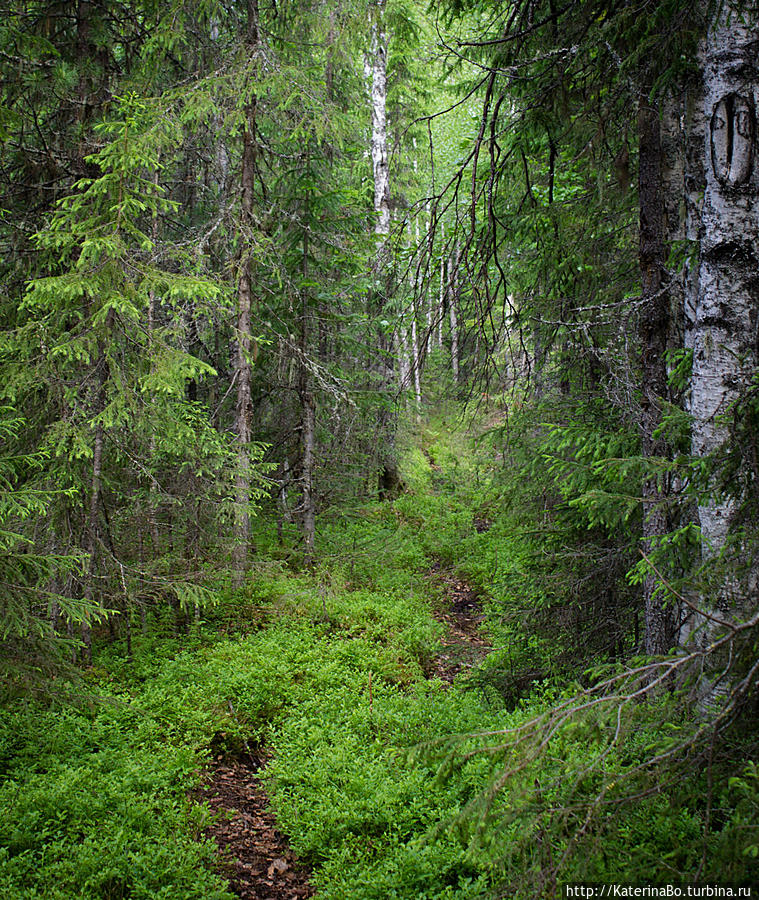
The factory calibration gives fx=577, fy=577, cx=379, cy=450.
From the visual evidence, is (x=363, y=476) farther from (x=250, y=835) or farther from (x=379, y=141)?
(x=379, y=141)

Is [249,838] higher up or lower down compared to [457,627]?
lower down

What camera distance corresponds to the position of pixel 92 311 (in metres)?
7.15

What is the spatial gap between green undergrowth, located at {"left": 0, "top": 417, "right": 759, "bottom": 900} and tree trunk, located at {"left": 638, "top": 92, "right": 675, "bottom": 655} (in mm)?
958

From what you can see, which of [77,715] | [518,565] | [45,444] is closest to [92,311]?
[45,444]

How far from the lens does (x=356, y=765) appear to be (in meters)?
5.56

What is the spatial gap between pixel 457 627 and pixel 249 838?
5.22 metres

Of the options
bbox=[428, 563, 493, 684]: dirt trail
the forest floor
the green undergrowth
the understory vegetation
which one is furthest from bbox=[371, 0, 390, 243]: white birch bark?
the forest floor

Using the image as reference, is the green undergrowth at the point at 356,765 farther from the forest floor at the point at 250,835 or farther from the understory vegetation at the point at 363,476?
the forest floor at the point at 250,835

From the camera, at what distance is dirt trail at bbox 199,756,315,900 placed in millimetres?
4609

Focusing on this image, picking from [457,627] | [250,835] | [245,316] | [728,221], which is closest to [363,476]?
[457,627]

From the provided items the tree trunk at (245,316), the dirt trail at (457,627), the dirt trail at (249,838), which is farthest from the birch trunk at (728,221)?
the tree trunk at (245,316)

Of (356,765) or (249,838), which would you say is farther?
(356,765)

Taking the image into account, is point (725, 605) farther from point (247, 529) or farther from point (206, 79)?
point (206, 79)

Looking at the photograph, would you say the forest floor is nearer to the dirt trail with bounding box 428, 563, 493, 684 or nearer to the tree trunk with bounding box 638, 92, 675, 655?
the dirt trail with bounding box 428, 563, 493, 684
